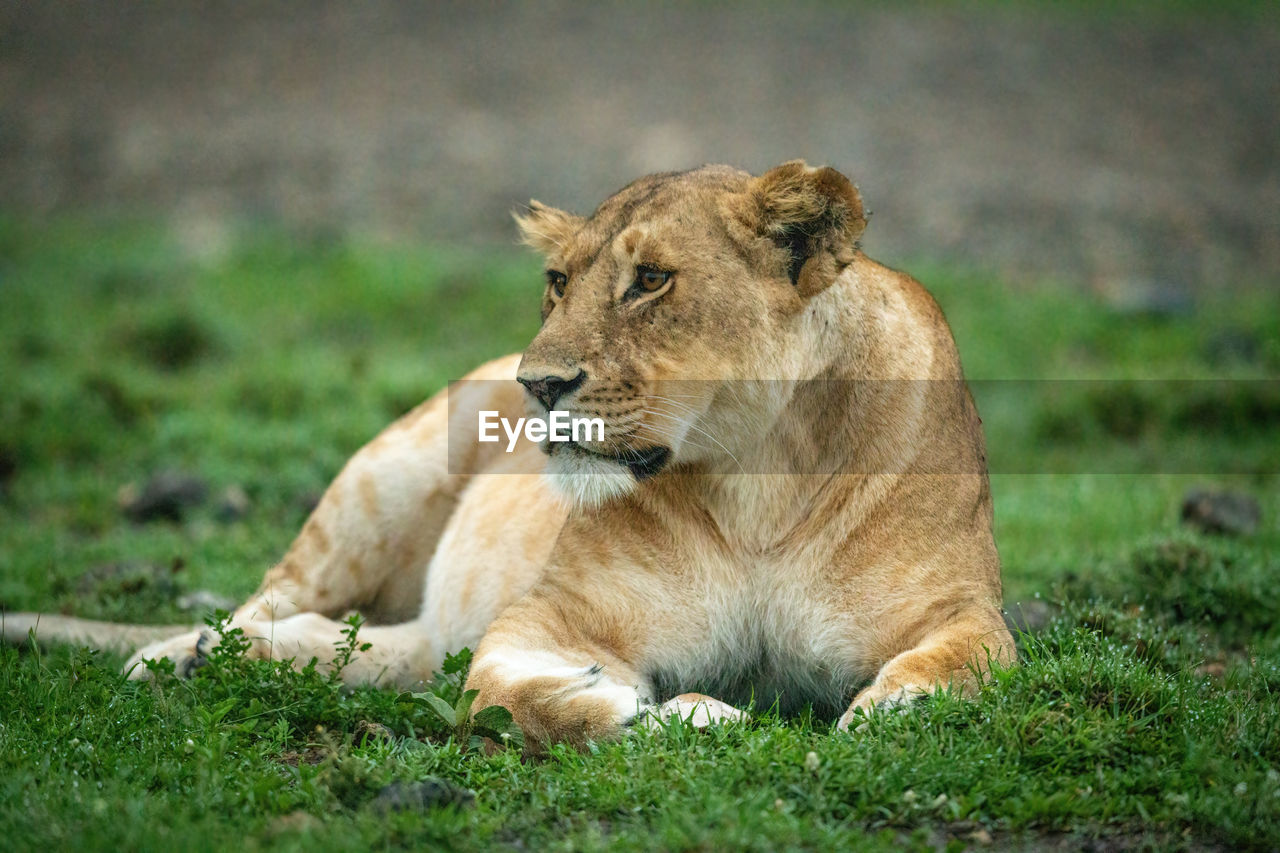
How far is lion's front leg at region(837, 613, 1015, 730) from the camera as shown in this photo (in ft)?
10.7

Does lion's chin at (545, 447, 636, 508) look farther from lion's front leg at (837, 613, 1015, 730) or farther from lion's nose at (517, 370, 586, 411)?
lion's front leg at (837, 613, 1015, 730)

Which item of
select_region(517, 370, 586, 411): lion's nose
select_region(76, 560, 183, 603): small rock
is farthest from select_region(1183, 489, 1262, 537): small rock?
select_region(76, 560, 183, 603): small rock

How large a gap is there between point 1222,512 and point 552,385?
4083 mm

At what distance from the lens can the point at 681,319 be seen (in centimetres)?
344

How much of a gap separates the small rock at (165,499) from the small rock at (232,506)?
12 centimetres

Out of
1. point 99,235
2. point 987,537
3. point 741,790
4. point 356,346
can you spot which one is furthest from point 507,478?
point 99,235

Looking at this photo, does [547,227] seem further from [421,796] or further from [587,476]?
[421,796]

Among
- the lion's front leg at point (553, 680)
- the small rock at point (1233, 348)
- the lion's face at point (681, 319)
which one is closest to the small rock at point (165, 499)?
the lion's front leg at point (553, 680)

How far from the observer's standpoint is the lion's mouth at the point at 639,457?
3432 mm

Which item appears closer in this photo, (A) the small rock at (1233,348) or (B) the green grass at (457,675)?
(B) the green grass at (457,675)

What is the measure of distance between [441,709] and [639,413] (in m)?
0.91

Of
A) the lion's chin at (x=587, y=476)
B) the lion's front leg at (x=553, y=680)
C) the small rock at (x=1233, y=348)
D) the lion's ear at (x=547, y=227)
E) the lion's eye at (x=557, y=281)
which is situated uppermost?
the lion's ear at (x=547, y=227)

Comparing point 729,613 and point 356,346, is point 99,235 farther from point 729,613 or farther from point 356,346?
point 729,613

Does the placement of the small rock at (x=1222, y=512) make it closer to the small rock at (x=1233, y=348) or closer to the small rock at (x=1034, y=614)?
the small rock at (x=1034, y=614)
